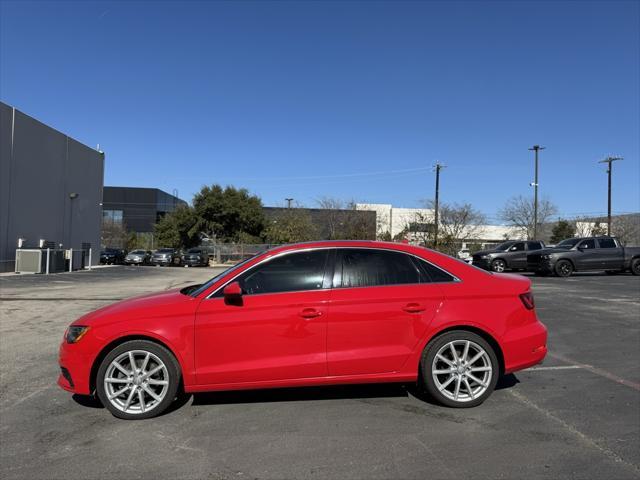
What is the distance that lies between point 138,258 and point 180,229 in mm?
11512

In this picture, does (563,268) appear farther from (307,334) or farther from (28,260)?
(28,260)

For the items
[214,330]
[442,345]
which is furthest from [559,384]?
[214,330]

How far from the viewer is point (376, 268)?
4.88 m

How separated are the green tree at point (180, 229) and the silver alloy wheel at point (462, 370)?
157 ft

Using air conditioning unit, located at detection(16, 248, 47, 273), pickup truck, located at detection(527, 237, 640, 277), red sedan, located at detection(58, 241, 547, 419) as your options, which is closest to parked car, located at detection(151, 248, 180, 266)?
air conditioning unit, located at detection(16, 248, 47, 273)

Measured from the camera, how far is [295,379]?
4578mm

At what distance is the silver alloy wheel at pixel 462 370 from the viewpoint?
186 inches

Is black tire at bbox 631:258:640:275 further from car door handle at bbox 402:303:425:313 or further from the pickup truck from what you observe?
car door handle at bbox 402:303:425:313

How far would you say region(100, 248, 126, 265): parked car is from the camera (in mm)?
40250

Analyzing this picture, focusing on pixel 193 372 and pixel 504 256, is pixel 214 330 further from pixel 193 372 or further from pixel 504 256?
pixel 504 256

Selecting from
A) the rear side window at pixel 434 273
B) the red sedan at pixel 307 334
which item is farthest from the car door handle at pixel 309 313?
the rear side window at pixel 434 273

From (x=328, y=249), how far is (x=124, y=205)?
6913 cm

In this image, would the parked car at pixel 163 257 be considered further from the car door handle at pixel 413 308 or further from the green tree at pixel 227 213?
the car door handle at pixel 413 308

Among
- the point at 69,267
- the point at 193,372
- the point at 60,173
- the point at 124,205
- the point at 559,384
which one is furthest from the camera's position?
the point at 124,205
